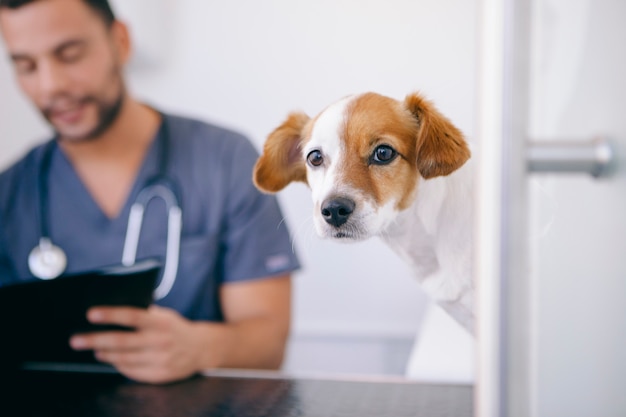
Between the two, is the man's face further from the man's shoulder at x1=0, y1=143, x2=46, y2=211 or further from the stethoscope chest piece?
the stethoscope chest piece

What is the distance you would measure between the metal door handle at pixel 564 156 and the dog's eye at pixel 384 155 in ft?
0.57

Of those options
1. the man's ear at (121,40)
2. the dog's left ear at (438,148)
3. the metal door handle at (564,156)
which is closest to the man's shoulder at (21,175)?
the man's ear at (121,40)

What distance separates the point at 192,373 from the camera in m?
0.78

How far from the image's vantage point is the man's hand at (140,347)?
767 millimetres

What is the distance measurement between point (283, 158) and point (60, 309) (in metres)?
0.39

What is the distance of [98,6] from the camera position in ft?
2.94

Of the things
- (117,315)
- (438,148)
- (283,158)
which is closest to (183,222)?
(117,315)

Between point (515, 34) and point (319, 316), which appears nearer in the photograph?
point (515, 34)

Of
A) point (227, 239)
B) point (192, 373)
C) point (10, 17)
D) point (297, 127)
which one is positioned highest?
point (10, 17)

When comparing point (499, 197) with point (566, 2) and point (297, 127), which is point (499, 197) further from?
point (297, 127)

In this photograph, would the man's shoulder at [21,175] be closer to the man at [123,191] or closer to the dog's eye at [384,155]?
the man at [123,191]

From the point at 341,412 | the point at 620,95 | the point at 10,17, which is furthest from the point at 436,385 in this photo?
the point at 10,17

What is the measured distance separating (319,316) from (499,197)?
1.76ft

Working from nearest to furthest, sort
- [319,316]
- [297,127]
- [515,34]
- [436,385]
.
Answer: [515,34], [297,127], [436,385], [319,316]
